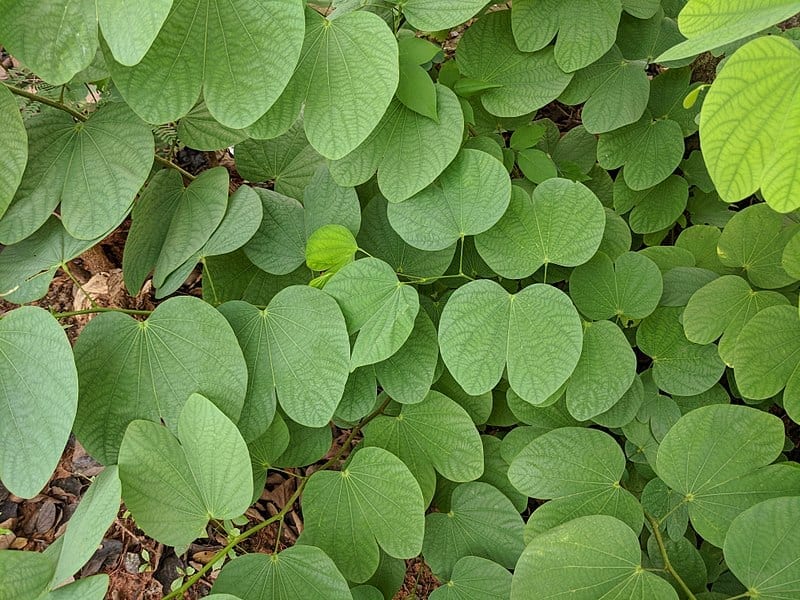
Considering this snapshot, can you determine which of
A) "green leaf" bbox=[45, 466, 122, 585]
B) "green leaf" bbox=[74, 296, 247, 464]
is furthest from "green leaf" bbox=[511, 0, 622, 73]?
"green leaf" bbox=[45, 466, 122, 585]

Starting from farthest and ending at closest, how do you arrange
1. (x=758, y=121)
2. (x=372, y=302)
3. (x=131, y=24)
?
1. (x=372, y=302)
2. (x=131, y=24)
3. (x=758, y=121)

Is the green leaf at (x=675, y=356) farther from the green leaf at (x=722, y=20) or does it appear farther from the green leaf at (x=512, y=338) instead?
the green leaf at (x=722, y=20)

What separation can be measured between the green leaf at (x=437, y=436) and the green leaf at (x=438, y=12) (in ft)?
2.73

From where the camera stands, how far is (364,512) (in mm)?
1444

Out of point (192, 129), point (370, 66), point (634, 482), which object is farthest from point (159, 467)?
point (634, 482)

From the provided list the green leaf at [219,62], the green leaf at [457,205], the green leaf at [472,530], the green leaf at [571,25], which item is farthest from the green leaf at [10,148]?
the green leaf at [472,530]

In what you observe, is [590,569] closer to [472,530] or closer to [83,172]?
[472,530]

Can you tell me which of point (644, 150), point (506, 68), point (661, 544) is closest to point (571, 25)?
point (506, 68)

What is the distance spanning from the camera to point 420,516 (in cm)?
138

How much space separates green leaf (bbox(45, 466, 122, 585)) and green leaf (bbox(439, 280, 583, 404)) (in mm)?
702

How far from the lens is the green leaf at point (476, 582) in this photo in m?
1.44

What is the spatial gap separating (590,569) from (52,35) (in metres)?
1.42

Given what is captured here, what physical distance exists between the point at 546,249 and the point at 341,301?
47 centimetres

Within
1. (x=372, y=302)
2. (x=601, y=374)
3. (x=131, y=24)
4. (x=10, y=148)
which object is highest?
(x=131, y=24)
